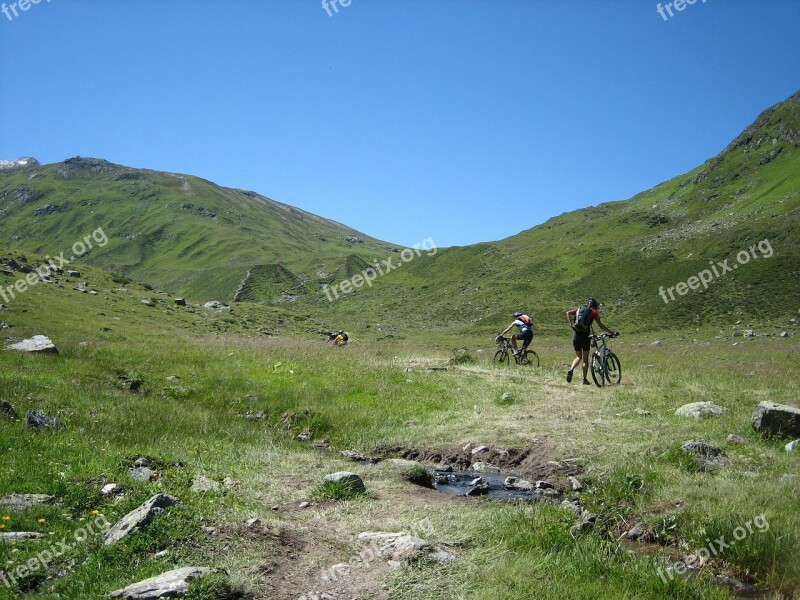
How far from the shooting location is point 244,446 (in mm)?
12266

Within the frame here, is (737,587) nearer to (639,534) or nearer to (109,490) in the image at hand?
(639,534)

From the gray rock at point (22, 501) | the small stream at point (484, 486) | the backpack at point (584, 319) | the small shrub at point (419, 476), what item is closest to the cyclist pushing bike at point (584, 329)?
the backpack at point (584, 319)

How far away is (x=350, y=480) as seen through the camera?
29.7 feet

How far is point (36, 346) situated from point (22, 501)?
1642cm

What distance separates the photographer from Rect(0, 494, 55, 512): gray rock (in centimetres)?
724

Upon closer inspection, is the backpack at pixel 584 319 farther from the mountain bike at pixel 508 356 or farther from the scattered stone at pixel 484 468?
the scattered stone at pixel 484 468

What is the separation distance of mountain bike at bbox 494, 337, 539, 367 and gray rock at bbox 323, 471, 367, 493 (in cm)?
1615

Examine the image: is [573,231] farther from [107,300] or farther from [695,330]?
[107,300]

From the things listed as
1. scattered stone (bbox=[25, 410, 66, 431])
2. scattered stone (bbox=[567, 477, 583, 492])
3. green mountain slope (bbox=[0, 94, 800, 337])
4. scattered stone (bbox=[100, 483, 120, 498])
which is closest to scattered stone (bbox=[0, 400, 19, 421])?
scattered stone (bbox=[25, 410, 66, 431])

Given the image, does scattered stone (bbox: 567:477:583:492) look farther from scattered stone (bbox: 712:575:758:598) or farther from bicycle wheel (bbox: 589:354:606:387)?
bicycle wheel (bbox: 589:354:606:387)

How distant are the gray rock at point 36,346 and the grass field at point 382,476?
749 mm

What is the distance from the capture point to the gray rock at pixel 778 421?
10773mm

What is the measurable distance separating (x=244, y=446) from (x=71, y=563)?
618cm

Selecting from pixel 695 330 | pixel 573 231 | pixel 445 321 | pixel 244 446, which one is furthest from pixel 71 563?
pixel 573 231
